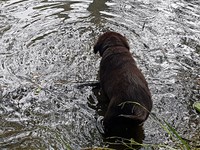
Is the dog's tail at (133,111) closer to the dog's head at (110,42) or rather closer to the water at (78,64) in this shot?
the water at (78,64)

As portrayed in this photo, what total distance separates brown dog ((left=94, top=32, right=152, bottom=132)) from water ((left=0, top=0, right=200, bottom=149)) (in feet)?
1.52

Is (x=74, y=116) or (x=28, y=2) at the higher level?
(x=28, y=2)

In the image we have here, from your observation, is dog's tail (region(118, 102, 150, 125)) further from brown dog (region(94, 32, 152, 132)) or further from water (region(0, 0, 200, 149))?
water (region(0, 0, 200, 149))

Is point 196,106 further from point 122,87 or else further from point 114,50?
point 114,50

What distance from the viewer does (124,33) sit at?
7738 millimetres

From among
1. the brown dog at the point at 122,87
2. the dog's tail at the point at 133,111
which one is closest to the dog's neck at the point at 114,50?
the brown dog at the point at 122,87

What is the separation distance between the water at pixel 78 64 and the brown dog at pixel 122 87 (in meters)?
0.46

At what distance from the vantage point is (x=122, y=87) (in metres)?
4.89

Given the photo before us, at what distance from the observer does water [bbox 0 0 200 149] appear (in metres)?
5.12

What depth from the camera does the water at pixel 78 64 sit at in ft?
16.8

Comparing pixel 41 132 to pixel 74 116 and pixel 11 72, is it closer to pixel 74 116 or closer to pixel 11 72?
pixel 74 116

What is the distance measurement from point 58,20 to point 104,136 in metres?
Answer: 3.83

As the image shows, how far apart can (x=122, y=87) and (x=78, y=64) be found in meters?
1.96

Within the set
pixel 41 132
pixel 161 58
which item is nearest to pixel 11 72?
pixel 41 132
